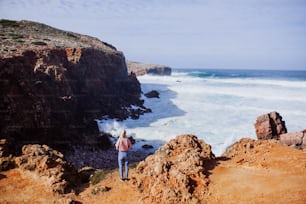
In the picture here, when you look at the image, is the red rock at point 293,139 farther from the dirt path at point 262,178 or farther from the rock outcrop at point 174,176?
the rock outcrop at point 174,176

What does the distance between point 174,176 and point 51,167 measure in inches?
177

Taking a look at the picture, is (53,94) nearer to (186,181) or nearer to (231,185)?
(186,181)

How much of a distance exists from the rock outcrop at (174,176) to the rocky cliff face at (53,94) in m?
10.00

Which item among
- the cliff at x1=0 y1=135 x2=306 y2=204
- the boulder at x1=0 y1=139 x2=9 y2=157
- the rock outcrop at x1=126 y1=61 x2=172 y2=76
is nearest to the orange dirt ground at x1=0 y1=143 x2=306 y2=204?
the cliff at x1=0 y1=135 x2=306 y2=204

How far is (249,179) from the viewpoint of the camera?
8.66m

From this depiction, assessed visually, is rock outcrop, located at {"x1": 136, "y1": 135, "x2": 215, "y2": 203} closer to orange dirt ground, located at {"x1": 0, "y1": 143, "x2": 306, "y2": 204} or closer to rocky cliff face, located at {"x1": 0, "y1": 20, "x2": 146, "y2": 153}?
orange dirt ground, located at {"x1": 0, "y1": 143, "x2": 306, "y2": 204}

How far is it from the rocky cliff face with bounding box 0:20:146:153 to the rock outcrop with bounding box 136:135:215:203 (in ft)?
32.8

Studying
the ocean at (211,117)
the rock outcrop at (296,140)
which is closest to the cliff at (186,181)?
the rock outcrop at (296,140)

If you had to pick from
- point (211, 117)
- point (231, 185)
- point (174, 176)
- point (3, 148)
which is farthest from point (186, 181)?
point (211, 117)

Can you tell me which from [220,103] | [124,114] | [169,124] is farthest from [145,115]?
[220,103]

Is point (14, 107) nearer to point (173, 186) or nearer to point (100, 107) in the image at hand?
point (100, 107)

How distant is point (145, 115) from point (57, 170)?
66.6 ft

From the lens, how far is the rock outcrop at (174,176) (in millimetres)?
8117

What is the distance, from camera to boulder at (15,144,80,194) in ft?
29.9
